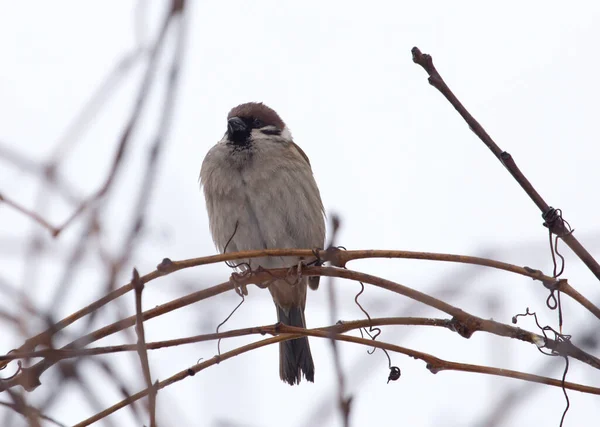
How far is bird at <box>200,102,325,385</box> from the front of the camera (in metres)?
3.50

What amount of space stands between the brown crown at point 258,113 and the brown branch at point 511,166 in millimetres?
2816

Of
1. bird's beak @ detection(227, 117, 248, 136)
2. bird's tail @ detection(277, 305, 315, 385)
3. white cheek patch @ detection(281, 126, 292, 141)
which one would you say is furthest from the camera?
white cheek patch @ detection(281, 126, 292, 141)

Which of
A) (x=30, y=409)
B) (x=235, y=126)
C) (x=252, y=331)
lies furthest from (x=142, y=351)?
(x=235, y=126)

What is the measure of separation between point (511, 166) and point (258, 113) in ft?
9.38

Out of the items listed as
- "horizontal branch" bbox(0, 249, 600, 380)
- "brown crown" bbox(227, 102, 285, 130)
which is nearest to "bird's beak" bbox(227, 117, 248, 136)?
"brown crown" bbox(227, 102, 285, 130)

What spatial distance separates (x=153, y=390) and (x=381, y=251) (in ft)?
2.27

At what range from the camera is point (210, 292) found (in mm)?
1437

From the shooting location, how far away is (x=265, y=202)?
351cm

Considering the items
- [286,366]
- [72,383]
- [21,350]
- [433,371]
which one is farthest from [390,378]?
[286,366]

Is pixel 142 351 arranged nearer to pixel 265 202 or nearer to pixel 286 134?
pixel 265 202

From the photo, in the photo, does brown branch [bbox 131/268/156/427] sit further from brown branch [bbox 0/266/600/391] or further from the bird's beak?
the bird's beak

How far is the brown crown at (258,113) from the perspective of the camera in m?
4.05

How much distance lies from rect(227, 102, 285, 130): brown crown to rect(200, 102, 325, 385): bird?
20 cm

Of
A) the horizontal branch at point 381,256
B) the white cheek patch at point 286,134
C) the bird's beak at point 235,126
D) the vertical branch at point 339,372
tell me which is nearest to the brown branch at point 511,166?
the horizontal branch at point 381,256
